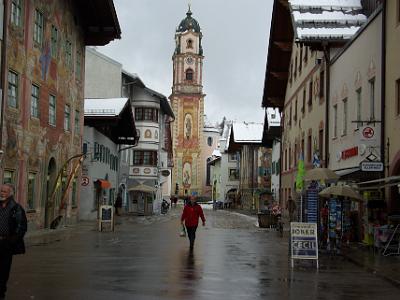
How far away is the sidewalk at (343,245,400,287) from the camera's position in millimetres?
14750

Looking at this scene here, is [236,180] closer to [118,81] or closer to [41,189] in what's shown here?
[118,81]

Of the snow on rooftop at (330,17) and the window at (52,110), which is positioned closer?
the snow on rooftop at (330,17)

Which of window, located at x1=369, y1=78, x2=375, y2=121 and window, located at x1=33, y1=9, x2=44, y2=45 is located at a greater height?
window, located at x1=33, y1=9, x2=44, y2=45

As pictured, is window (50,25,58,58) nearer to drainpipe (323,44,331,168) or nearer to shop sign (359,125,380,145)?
drainpipe (323,44,331,168)

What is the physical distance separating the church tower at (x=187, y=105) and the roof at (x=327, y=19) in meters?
93.5

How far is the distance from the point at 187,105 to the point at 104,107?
83002 mm

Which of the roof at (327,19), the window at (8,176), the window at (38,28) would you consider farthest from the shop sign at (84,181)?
the roof at (327,19)

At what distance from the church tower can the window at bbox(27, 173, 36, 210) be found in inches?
3744

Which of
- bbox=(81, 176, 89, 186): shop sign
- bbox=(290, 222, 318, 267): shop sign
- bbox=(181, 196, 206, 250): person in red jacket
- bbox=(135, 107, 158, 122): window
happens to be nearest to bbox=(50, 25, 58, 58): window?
bbox=(81, 176, 89, 186): shop sign

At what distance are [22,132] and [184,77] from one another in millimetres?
99533

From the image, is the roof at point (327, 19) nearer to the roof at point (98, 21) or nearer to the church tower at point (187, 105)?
the roof at point (98, 21)

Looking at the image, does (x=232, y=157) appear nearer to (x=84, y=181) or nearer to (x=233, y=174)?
(x=233, y=174)

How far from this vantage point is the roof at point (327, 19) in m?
29.7

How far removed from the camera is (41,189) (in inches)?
1182
